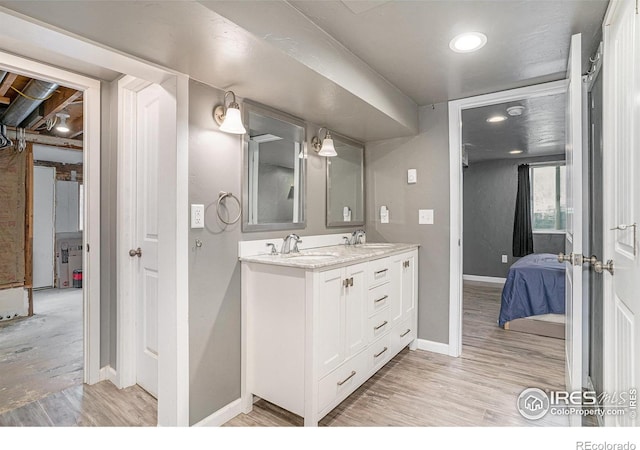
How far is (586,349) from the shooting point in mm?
2127

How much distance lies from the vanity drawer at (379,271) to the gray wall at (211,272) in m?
0.84

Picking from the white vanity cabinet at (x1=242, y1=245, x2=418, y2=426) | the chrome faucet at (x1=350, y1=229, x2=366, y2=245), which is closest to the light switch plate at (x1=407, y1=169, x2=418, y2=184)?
the chrome faucet at (x1=350, y1=229, x2=366, y2=245)

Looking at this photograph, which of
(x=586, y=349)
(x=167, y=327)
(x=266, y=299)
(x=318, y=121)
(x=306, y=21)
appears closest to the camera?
(x=306, y=21)

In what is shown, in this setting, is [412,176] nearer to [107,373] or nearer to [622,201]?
[622,201]

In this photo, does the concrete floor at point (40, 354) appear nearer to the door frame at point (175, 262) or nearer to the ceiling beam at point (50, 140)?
the door frame at point (175, 262)

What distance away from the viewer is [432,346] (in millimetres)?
2855

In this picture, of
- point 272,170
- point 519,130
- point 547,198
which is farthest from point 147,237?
point 547,198

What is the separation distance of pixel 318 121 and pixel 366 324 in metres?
1.51

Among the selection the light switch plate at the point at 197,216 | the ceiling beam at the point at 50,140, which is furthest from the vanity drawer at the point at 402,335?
the ceiling beam at the point at 50,140

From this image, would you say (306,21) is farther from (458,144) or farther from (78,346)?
(78,346)

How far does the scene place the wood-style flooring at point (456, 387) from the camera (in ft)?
6.15

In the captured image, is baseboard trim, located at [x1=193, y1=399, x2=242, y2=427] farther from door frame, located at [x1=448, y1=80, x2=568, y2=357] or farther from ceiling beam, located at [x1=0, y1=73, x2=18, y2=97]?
ceiling beam, located at [x1=0, y1=73, x2=18, y2=97]

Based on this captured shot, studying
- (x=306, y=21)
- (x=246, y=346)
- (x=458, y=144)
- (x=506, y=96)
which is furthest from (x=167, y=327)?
(x=506, y=96)

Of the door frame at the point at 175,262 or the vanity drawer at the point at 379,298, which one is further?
the vanity drawer at the point at 379,298
